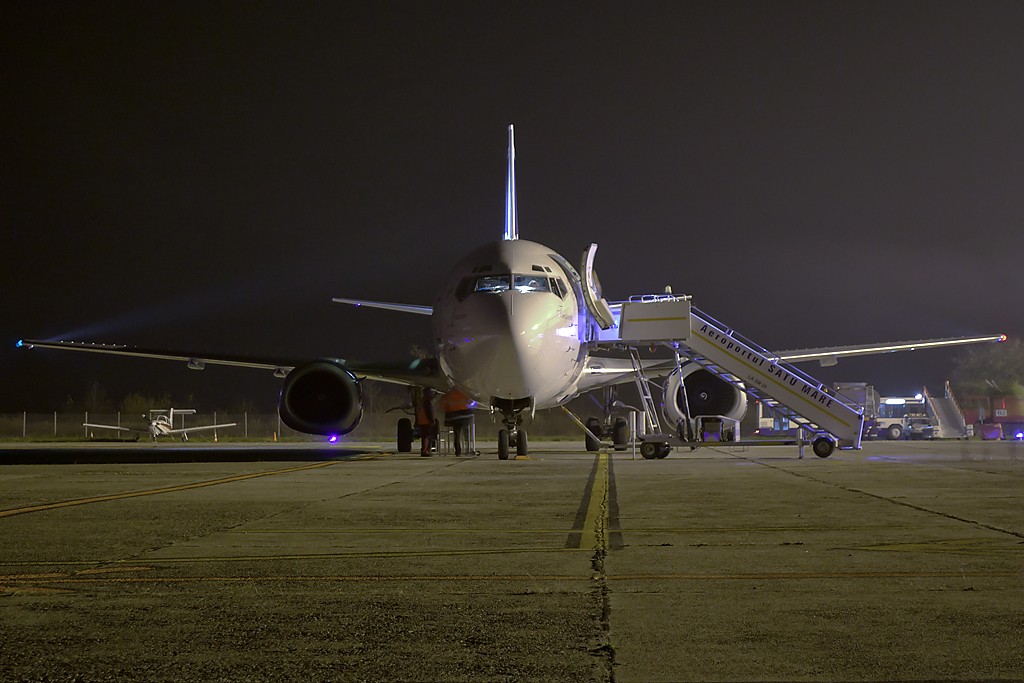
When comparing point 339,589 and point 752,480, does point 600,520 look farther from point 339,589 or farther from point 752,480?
point 752,480

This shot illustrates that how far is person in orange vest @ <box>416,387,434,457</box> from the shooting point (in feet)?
77.1

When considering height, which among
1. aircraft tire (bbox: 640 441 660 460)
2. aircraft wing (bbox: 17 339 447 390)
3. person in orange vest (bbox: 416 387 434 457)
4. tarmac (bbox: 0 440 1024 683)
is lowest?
tarmac (bbox: 0 440 1024 683)

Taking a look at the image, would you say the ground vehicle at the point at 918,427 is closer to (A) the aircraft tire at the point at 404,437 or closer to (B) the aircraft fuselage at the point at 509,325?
(A) the aircraft tire at the point at 404,437

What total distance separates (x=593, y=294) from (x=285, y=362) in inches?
294

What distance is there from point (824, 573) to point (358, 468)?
12.4 metres

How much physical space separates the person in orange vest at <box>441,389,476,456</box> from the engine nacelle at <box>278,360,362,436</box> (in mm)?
2415

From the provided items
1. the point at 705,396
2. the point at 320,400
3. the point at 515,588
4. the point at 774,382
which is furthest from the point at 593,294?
the point at 515,588

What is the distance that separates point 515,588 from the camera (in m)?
5.07

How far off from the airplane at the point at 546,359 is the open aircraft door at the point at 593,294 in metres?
0.03

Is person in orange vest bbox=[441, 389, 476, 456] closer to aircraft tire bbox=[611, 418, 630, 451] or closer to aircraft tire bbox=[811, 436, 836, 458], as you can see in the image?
aircraft tire bbox=[611, 418, 630, 451]

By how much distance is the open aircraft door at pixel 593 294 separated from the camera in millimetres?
19750

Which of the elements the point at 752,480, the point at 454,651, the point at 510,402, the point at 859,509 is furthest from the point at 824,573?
the point at 510,402

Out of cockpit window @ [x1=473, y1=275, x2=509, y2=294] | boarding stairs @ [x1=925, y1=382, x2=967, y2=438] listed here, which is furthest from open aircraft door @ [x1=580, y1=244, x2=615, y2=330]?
boarding stairs @ [x1=925, y1=382, x2=967, y2=438]

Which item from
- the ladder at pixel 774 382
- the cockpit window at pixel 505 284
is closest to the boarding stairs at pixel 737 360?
the ladder at pixel 774 382
